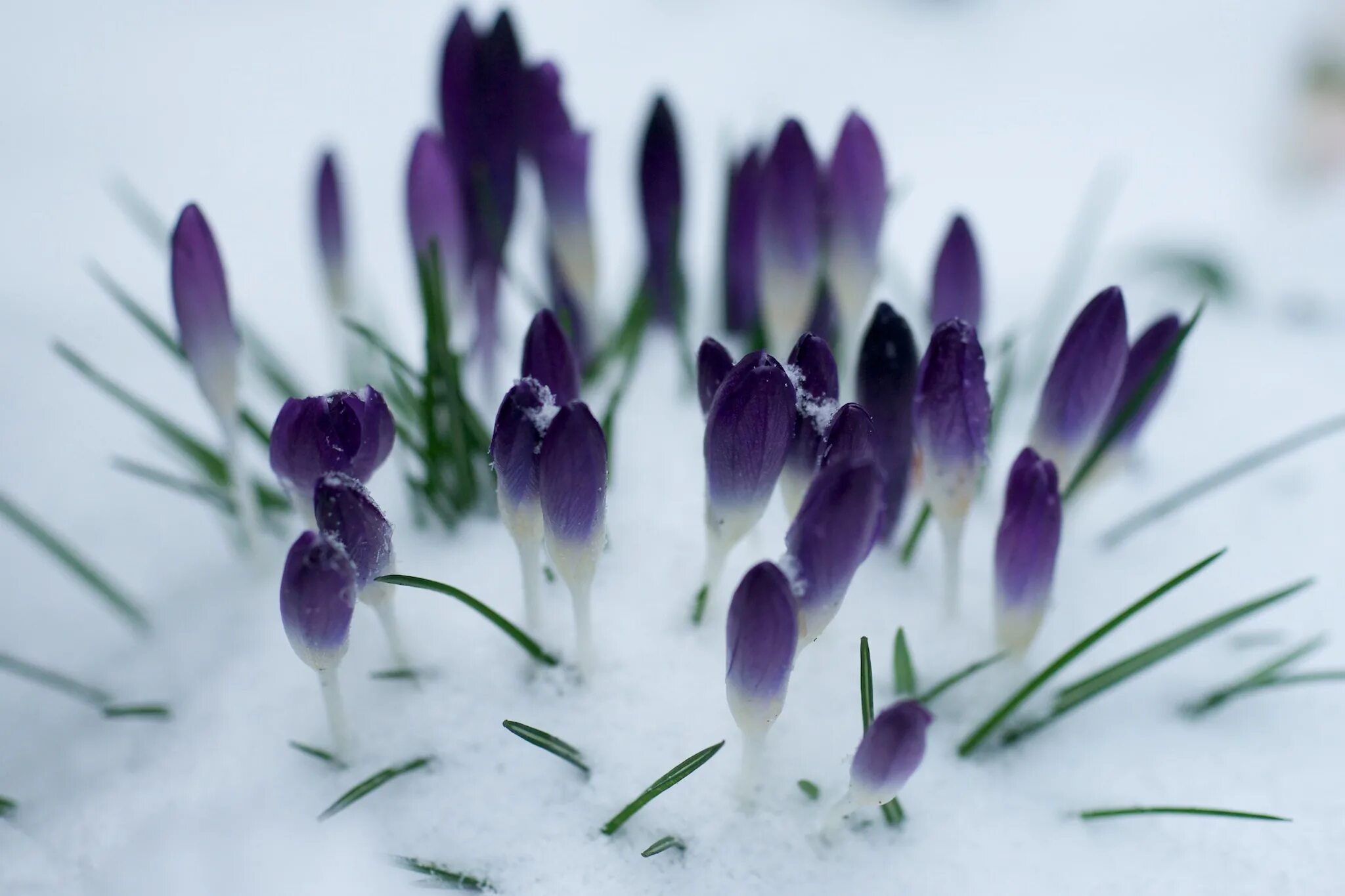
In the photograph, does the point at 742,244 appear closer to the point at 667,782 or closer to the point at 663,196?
the point at 663,196

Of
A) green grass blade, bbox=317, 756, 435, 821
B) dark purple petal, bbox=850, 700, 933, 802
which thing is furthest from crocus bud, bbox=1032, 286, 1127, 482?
green grass blade, bbox=317, 756, 435, 821

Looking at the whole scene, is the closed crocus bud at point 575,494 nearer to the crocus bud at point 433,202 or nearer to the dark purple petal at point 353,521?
the dark purple petal at point 353,521

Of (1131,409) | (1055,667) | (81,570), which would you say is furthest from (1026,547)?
(81,570)

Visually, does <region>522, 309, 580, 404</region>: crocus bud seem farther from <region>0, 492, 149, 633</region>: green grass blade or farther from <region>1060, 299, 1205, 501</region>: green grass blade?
<region>0, 492, 149, 633</region>: green grass blade

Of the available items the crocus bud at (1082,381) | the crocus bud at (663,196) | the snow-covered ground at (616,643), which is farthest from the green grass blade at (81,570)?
the crocus bud at (1082,381)

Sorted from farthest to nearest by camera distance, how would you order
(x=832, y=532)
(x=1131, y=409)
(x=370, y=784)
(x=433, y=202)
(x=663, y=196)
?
(x=663, y=196)
(x=433, y=202)
(x=1131, y=409)
(x=370, y=784)
(x=832, y=532)

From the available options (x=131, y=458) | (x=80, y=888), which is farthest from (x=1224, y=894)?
(x=131, y=458)

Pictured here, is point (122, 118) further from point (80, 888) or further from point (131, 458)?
point (80, 888)
